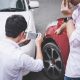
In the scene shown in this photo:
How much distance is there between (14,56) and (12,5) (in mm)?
3553

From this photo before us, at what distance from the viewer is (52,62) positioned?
18.1 feet

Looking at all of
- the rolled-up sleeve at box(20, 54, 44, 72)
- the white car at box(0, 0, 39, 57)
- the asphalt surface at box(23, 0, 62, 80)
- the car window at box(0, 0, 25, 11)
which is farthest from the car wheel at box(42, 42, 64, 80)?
the asphalt surface at box(23, 0, 62, 80)

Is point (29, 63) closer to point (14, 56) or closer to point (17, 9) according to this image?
point (14, 56)

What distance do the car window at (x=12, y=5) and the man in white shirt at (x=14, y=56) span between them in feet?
10.2

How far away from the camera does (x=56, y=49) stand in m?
5.35

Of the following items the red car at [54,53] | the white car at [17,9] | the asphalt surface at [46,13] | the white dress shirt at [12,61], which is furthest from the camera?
the asphalt surface at [46,13]

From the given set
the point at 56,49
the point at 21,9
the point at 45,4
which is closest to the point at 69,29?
the point at 56,49

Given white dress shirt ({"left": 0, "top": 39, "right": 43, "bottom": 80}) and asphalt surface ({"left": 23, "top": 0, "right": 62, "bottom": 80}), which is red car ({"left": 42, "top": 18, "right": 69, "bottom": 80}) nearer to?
white dress shirt ({"left": 0, "top": 39, "right": 43, "bottom": 80})

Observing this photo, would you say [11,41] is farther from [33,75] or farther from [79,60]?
[33,75]

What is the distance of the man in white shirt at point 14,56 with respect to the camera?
3.10 metres

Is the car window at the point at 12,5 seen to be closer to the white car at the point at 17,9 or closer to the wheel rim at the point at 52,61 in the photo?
the white car at the point at 17,9

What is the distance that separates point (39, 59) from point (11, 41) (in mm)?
363

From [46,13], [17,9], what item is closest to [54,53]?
[17,9]

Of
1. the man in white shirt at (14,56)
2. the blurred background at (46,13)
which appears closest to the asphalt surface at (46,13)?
the blurred background at (46,13)
